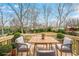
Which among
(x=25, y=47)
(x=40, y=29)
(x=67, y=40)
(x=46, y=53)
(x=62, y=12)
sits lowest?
(x=46, y=53)

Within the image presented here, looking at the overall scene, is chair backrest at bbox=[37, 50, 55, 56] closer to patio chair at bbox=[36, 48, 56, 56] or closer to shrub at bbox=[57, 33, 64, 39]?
patio chair at bbox=[36, 48, 56, 56]

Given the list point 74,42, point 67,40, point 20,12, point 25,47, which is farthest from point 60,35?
point 20,12

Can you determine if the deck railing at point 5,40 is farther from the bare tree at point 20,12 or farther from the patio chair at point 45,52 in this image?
the patio chair at point 45,52

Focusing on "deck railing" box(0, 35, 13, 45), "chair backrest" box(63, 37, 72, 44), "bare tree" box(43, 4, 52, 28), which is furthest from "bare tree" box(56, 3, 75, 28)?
"deck railing" box(0, 35, 13, 45)

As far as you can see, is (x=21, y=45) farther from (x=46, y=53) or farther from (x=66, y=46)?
(x=66, y=46)

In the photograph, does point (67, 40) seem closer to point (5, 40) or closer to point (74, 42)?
point (74, 42)

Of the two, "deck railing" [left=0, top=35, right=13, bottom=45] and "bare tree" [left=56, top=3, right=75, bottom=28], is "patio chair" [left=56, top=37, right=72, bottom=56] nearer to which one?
"bare tree" [left=56, top=3, right=75, bottom=28]

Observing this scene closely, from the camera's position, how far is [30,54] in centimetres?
223

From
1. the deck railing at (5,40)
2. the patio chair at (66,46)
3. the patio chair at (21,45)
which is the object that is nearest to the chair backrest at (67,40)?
the patio chair at (66,46)

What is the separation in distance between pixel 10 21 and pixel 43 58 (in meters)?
0.85

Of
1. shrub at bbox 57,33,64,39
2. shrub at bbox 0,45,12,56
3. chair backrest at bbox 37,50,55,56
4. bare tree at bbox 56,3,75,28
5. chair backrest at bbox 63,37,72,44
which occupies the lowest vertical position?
chair backrest at bbox 37,50,55,56

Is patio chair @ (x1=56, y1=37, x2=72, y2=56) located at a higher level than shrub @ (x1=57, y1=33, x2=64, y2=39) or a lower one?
lower

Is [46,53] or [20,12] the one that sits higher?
[20,12]

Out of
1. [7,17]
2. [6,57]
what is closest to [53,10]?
[7,17]
